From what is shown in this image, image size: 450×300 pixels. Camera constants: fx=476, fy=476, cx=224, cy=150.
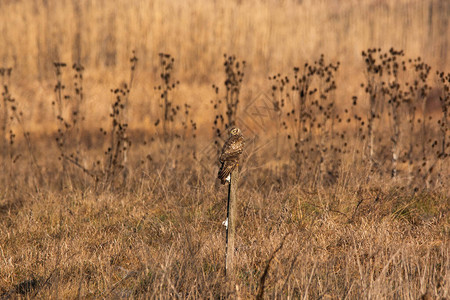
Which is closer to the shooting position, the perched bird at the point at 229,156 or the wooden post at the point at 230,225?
the perched bird at the point at 229,156

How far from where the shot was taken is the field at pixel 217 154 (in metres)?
3.49

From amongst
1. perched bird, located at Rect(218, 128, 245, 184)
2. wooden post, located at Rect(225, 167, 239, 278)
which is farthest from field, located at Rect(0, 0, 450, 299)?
perched bird, located at Rect(218, 128, 245, 184)

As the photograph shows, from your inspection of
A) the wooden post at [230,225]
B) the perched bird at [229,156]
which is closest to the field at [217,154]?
the wooden post at [230,225]

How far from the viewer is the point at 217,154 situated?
23.4 ft

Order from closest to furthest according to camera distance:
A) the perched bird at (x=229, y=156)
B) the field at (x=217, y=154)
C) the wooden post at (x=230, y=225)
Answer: the perched bird at (x=229, y=156) < the wooden post at (x=230, y=225) < the field at (x=217, y=154)

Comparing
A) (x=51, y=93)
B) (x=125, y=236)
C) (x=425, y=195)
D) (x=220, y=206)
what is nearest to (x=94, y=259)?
(x=125, y=236)

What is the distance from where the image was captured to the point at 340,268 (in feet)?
12.3

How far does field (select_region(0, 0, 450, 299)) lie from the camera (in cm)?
349

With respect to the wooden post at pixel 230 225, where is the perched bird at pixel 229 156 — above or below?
above

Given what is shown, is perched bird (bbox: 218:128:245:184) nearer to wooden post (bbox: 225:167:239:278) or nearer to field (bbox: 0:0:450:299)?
wooden post (bbox: 225:167:239:278)

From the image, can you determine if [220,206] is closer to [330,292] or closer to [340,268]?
[340,268]

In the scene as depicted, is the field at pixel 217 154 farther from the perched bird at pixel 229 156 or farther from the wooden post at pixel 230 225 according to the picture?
the perched bird at pixel 229 156

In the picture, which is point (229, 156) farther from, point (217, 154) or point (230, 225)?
point (217, 154)

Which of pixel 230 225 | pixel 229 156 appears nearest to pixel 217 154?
pixel 230 225
